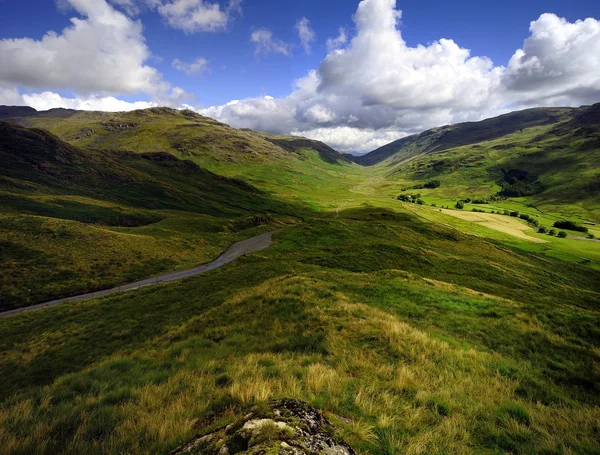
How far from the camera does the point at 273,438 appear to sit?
476 cm

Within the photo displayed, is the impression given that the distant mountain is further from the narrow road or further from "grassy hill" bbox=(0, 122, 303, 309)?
the narrow road

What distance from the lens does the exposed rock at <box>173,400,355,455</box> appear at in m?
4.60

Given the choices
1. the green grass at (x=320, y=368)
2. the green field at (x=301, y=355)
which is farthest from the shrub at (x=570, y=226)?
the green grass at (x=320, y=368)

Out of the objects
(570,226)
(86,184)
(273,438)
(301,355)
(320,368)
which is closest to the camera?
(273,438)

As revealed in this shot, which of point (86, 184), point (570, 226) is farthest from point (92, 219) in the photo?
point (570, 226)

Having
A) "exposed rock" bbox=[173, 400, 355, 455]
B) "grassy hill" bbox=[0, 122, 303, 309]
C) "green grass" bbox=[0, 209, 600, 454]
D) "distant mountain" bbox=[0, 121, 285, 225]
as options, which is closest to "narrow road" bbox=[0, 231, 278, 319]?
"grassy hill" bbox=[0, 122, 303, 309]

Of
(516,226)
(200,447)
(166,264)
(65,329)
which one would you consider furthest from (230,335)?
(516,226)

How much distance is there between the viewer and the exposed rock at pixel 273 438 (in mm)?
4598

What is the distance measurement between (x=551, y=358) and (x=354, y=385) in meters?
10.8

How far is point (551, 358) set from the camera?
12.7 meters

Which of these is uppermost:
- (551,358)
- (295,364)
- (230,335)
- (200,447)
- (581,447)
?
(200,447)

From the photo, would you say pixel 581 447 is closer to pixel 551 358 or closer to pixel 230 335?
pixel 551 358

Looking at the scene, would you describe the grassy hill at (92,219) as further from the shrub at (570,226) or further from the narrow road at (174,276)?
the shrub at (570,226)

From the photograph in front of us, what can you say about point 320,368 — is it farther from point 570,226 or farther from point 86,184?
point 570,226
